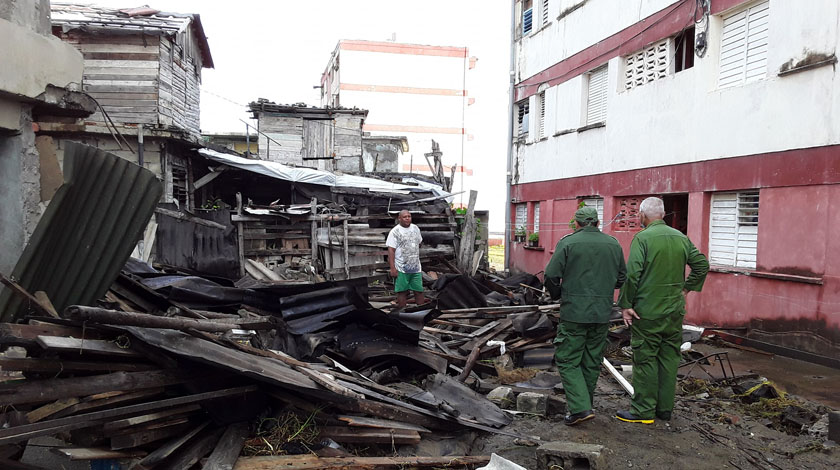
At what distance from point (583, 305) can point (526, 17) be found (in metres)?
13.9

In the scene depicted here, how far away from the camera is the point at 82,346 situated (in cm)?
316

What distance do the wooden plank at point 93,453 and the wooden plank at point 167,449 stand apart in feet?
0.32

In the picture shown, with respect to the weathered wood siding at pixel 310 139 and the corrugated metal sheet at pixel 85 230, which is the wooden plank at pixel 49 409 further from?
the weathered wood siding at pixel 310 139

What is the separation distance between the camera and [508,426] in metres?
4.77

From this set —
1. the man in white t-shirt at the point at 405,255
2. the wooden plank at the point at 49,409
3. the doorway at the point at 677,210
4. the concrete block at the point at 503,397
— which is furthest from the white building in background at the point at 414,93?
the wooden plank at the point at 49,409

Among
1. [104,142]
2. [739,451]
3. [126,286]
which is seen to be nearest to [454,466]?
[739,451]

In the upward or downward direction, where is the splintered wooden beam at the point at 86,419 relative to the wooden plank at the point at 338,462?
upward

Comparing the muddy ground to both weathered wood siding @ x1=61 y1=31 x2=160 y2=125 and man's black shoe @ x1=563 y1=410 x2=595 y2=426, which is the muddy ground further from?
weathered wood siding @ x1=61 y1=31 x2=160 y2=125

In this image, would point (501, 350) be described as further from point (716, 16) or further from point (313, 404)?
point (716, 16)

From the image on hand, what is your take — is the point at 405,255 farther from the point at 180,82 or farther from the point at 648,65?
the point at 180,82

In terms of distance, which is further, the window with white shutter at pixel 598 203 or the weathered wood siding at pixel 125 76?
the weathered wood siding at pixel 125 76

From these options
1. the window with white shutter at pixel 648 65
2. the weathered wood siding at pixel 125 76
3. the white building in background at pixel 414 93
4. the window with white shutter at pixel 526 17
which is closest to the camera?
the window with white shutter at pixel 648 65

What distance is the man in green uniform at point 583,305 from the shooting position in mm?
4902

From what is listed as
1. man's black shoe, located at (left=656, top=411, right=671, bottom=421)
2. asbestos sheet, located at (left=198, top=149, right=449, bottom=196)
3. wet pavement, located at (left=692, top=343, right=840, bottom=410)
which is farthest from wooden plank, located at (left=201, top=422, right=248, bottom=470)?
asbestos sheet, located at (left=198, top=149, right=449, bottom=196)
